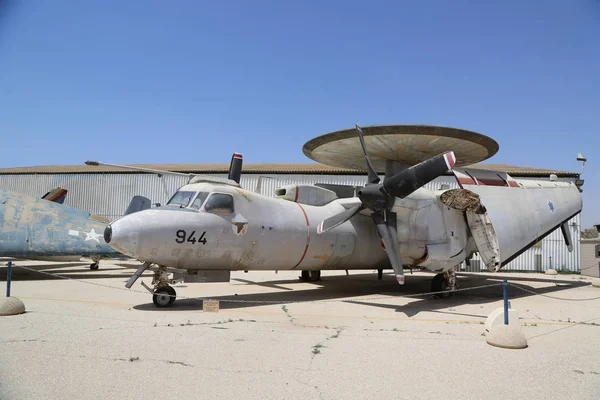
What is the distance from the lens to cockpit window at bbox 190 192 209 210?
12127 mm

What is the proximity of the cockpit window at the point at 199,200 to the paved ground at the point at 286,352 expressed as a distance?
2.83 m

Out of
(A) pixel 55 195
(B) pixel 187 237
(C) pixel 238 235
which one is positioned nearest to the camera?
(B) pixel 187 237

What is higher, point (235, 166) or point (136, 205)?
point (235, 166)

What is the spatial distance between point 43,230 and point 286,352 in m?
16.7

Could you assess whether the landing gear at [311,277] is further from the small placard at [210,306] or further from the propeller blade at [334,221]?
the small placard at [210,306]

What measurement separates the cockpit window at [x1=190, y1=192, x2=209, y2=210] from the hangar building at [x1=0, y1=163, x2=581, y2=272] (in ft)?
62.2

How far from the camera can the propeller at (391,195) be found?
13320 millimetres

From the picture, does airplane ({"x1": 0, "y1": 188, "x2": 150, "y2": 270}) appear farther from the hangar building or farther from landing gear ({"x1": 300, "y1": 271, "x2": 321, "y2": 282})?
the hangar building

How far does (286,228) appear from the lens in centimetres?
1373

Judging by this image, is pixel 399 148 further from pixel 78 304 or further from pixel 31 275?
pixel 31 275

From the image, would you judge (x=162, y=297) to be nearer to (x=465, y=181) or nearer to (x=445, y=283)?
(x=445, y=283)

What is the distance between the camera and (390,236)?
14203 millimetres

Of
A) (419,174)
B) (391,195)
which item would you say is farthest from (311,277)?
(419,174)

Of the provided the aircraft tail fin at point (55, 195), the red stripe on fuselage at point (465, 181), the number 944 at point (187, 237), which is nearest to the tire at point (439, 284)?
the red stripe on fuselage at point (465, 181)
